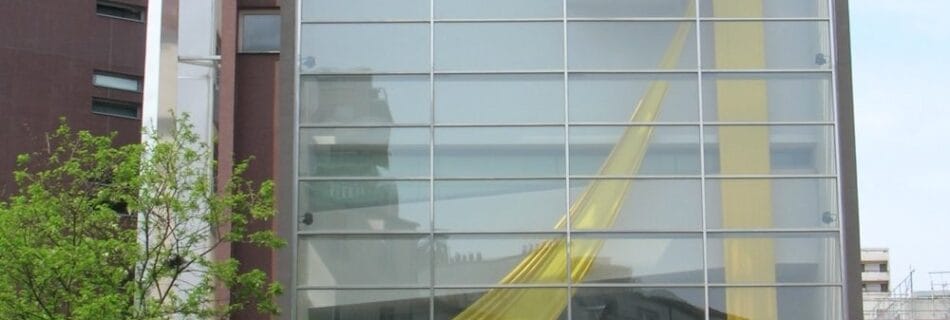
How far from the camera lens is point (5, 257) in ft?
62.2

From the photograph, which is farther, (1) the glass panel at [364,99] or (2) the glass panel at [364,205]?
(1) the glass panel at [364,99]

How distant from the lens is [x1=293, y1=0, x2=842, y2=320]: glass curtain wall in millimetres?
23766

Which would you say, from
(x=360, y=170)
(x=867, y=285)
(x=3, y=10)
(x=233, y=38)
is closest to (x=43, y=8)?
(x=3, y=10)

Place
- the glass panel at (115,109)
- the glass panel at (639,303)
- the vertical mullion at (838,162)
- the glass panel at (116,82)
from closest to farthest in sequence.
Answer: the glass panel at (639,303) → the vertical mullion at (838,162) → the glass panel at (115,109) → the glass panel at (116,82)

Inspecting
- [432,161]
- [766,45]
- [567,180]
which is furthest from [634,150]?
[432,161]

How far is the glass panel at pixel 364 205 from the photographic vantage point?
78.5 ft

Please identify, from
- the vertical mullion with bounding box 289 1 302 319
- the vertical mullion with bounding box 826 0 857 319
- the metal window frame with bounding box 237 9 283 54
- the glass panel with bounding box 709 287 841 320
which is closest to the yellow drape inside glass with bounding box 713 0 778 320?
the glass panel with bounding box 709 287 841 320

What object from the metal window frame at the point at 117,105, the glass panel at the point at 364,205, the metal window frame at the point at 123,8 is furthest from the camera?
the metal window frame at the point at 123,8

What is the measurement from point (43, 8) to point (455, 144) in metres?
23.1

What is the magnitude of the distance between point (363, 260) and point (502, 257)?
2.30 metres

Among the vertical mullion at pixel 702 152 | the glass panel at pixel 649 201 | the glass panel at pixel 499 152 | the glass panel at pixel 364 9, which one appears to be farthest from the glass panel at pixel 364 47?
the vertical mullion at pixel 702 152

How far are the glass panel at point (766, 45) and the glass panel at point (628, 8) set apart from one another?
0.51m

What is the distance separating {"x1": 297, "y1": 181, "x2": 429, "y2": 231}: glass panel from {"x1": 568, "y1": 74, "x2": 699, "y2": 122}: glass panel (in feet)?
9.87

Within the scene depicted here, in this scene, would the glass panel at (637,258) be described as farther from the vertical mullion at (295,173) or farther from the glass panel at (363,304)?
the vertical mullion at (295,173)
